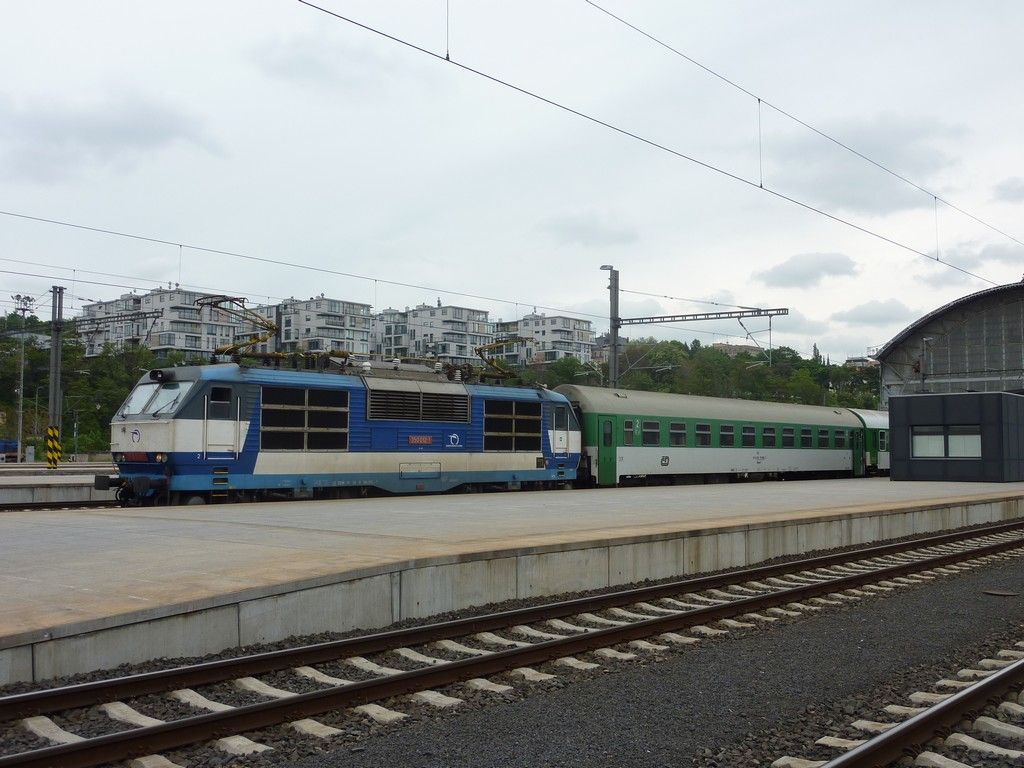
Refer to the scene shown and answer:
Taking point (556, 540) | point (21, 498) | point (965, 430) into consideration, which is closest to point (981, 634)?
point (556, 540)

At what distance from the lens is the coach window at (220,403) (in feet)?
65.0

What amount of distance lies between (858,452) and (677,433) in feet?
49.3

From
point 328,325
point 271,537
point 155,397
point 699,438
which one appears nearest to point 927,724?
point 271,537

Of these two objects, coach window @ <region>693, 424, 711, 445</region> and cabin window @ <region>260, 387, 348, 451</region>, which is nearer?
cabin window @ <region>260, 387, 348, 451</region>

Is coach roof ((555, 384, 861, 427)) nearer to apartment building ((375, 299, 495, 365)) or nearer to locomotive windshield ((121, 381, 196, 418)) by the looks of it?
locomotive windshield ((121, 381, 196, 418))

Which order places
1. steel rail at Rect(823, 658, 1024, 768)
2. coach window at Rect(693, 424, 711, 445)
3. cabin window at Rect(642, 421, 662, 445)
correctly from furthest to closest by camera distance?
→ coach window at Rect(693, 424, 711, 445), cabin window at Rect(642, 421, 662, 445), steel rail at Rect(823, 658, 1024, 768)

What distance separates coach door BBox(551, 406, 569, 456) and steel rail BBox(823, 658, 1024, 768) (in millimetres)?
20265

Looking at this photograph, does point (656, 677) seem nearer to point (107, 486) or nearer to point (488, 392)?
point (107, 486)

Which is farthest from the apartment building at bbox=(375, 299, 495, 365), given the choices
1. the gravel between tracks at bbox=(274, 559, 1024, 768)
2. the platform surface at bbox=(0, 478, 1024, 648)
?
the gravel between tracks at bbox=(274, 559, 1024, 768)

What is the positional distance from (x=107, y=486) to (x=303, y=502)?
13.2 ft

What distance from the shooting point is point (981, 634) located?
9836 mm

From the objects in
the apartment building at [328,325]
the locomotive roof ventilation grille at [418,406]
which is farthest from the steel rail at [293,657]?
the apartment building at [328,325]

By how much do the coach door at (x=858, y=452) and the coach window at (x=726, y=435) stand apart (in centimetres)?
1112

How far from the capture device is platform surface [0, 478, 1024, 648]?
8.48 metres
